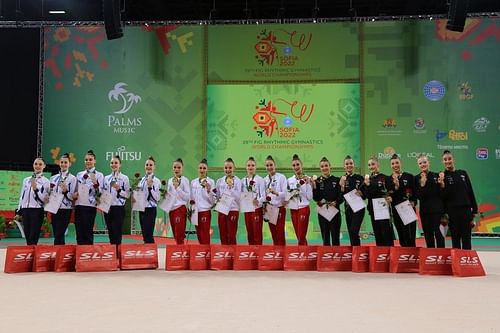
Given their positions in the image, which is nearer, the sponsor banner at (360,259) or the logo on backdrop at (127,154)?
the sponsor banner at (360,259)

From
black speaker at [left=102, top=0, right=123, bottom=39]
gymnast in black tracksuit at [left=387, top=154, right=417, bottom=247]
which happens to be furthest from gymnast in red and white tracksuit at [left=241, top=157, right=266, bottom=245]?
black speaker at [left=102, top=0, right=123, bottom=39]

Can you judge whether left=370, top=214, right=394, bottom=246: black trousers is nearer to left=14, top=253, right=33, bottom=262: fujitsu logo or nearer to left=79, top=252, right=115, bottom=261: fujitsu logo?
left=79, top=252, right=115, bottom=261: fujitsu logo

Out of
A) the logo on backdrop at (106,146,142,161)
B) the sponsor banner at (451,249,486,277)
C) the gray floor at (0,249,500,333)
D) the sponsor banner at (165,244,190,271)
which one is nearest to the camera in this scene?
the gray floor at (0,249,500,333)

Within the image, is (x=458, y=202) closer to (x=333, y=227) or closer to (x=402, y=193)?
(x=402, y=193)

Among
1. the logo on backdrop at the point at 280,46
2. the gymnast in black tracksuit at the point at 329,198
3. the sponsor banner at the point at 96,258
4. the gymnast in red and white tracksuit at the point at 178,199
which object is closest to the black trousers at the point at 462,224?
the gymnast in black tracksuit at the point at 329,198

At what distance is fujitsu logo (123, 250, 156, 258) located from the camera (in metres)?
6.53

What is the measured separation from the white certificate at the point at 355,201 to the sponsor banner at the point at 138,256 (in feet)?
9.33

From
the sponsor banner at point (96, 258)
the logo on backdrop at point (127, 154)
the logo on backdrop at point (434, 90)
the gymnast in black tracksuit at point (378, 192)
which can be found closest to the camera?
the sponsor banner at point (96, 258)

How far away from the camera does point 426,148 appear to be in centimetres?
1198

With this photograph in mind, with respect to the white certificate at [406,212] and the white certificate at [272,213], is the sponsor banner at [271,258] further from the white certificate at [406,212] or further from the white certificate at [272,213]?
the white certificate at [406,212]

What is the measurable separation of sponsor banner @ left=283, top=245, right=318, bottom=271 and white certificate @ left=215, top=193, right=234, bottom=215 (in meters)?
1.23

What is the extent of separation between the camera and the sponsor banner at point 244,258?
261 inches

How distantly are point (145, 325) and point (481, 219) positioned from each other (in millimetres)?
10719

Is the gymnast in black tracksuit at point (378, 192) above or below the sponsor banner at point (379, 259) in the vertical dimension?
above
